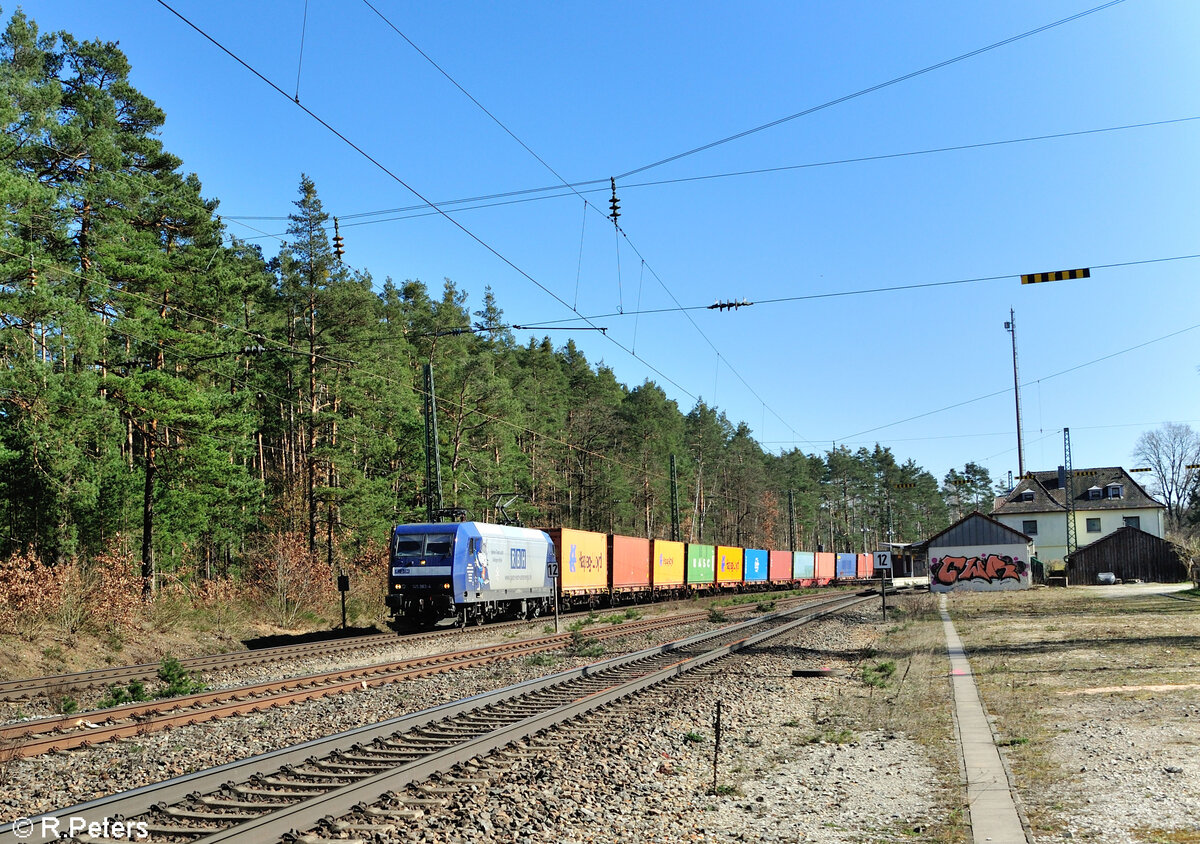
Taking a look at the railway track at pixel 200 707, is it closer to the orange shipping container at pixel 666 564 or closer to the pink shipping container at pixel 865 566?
the orange shipping container at pixel 666 564

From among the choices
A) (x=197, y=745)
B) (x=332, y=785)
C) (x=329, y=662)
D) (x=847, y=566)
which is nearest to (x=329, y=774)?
(x=332, y=785)

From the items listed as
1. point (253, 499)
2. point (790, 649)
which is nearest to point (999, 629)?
point (790, 649)

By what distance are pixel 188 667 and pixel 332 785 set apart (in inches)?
465

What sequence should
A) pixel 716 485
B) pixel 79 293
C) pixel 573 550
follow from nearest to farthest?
pixel 79 293
pixel 573 550
pixel 716 485

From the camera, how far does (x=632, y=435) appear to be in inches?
3123

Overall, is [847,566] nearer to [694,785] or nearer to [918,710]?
[918,710]

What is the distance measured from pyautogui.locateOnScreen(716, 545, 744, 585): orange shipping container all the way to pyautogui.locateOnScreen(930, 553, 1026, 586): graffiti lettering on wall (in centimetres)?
1250

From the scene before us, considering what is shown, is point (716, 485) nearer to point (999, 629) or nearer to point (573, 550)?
point (573, 550)

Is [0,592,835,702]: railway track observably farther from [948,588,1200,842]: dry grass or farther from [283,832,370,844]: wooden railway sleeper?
[948,588,1200,842]: dry grass

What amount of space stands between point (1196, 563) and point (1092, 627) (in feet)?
88.6

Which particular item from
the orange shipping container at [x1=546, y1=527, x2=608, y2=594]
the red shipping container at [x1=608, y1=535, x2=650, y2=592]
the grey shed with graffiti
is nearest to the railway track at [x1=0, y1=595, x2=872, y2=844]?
the orange shipping container at [x1=546, y1=527, x2=608, y2=594]

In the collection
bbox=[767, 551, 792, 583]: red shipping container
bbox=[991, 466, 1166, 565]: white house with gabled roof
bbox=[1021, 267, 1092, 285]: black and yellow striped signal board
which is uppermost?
bbox=[1021, 267, 1092, 285]: black and yellow striped signal board

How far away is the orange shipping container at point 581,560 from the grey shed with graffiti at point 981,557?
27.5 metres

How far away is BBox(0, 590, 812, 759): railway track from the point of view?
992 cm
